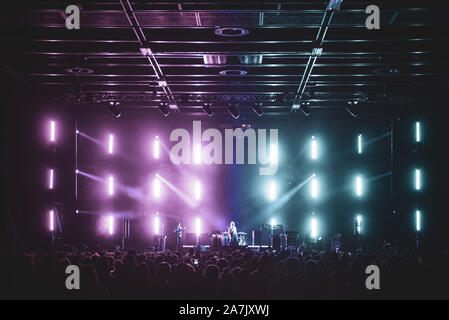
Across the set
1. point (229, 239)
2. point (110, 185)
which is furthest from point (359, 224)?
point (110, 185)

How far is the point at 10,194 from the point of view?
13.6 metres

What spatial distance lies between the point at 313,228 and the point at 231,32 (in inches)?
440

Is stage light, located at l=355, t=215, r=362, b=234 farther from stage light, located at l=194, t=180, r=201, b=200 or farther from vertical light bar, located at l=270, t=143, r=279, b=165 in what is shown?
stage light, located at l=194, t=180, r=201, b=200

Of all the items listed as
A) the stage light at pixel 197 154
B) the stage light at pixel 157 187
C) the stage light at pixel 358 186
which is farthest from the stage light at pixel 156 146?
the stage light at pixel 358 186

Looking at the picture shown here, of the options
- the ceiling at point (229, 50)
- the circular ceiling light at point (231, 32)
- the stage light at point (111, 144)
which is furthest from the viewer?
the stage light at point (111, 144)

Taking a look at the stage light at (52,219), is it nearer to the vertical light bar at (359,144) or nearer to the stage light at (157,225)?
the stage light at (157,225)

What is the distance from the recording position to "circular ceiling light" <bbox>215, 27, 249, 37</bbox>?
1123 centimetres

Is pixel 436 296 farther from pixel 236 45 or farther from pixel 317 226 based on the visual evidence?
pixel 317 226

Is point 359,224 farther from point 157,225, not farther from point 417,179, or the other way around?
point 157,225

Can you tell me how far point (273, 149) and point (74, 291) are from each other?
1422cm

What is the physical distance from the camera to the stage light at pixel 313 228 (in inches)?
792

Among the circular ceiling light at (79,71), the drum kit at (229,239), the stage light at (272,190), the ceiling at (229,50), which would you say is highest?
the ceiling at (229,50)

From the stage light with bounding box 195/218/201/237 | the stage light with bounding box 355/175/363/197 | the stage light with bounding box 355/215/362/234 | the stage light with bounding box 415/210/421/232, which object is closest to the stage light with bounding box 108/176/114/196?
the stage light with bounding box 195/218/201/237

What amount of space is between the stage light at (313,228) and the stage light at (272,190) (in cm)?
191
